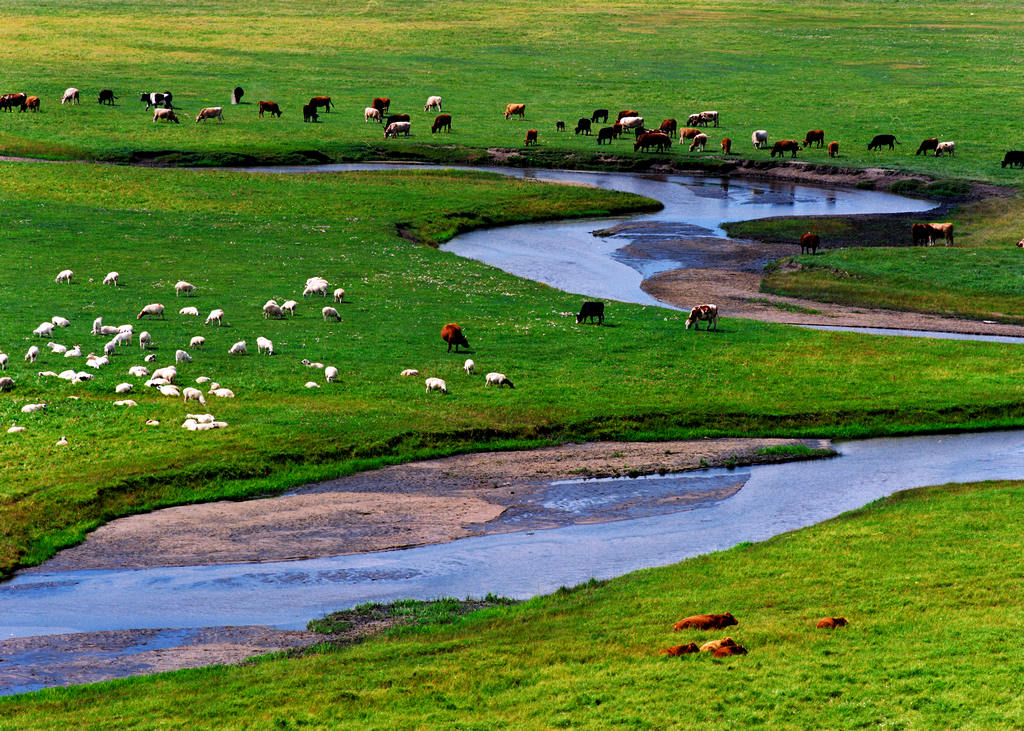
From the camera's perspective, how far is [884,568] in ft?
78.3

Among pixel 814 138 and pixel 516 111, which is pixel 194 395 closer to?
pixel 814 138

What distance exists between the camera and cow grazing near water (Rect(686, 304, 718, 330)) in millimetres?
43562

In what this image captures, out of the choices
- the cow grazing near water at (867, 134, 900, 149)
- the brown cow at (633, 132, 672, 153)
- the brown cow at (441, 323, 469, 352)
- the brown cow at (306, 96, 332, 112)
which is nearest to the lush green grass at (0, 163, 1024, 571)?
the brown cow at (441, 323, 469, 352)

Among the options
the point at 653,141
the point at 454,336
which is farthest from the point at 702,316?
the point at 653,141

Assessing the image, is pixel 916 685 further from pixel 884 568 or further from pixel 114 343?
pixel 114 343

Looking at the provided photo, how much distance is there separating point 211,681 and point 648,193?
201 feet

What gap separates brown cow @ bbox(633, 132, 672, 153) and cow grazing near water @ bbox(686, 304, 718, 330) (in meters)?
43.1

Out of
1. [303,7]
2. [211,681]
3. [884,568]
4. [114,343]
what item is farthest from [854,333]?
[303,7]

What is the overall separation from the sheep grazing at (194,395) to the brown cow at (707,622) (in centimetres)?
1697

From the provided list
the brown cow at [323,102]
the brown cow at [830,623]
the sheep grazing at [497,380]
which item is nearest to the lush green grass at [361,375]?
the sheep grazing at [497,380]

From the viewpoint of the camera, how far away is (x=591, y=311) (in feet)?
145

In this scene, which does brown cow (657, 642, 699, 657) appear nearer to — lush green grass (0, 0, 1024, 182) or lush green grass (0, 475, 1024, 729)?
lush green grass (0, 475, 1024, 729)

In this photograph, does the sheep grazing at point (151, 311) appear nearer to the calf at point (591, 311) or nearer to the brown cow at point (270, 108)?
the calf at point (591, 311)

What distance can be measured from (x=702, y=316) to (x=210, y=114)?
5602 centimetres
